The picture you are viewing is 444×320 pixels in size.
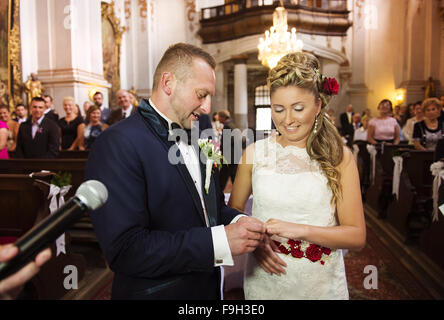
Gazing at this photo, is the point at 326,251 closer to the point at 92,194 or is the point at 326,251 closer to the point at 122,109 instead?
the point at 92,194

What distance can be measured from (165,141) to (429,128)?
5.00 m

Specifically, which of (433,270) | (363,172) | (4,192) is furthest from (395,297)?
(363,172)

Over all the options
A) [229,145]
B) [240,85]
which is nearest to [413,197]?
[229,145]

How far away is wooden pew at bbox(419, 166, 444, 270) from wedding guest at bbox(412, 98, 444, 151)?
1.64 meters

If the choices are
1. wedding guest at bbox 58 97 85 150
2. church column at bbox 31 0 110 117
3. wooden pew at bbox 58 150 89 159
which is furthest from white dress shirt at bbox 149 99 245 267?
church column at bbox 31 0 110 117

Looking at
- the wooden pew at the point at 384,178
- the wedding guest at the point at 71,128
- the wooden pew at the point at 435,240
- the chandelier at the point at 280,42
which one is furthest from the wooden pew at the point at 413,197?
the chandelier at the point at 280,42

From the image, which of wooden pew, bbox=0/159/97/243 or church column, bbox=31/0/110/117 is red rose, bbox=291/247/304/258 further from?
church column, bbox=31/0/110/117

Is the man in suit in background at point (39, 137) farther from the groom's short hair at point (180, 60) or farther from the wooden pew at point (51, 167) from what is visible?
the groom's short hair at point (180, 60)

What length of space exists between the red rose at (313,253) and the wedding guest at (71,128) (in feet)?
15.5

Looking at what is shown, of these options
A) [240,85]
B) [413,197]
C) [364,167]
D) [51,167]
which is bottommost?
[413,197]

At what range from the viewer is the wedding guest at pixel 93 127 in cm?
510

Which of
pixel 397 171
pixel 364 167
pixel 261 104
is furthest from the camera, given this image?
pixel 261 104

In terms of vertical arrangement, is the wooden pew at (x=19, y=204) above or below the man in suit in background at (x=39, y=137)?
below

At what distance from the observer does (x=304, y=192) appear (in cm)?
158
